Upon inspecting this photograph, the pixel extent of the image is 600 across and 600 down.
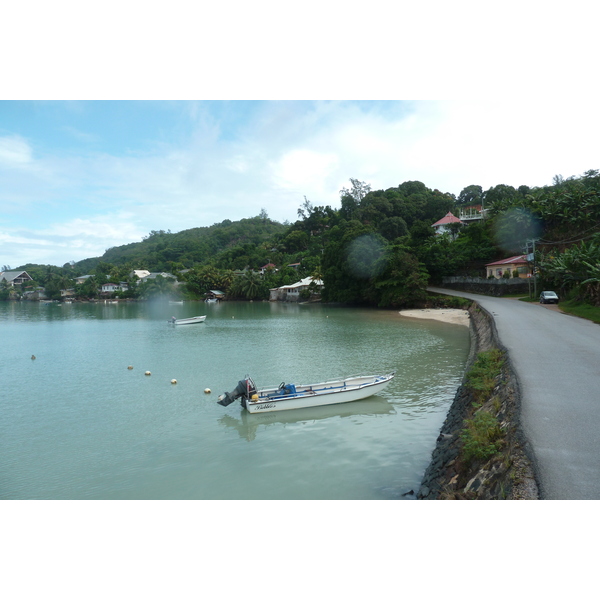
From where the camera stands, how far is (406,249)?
54469mm

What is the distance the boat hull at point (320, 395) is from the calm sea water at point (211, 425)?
0.31m

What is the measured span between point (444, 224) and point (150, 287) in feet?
199

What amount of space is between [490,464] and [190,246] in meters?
142

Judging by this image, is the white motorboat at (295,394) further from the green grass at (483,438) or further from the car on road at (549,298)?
the car on road at (549,298)

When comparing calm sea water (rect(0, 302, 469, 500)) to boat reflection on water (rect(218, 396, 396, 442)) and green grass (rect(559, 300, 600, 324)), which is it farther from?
green grass (rect(559, 300, 600, 324))

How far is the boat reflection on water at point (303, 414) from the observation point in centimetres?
1400

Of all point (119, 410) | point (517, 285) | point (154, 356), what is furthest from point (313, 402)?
point (517, 285)

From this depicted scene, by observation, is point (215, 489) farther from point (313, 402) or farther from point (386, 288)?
point (386, 288)

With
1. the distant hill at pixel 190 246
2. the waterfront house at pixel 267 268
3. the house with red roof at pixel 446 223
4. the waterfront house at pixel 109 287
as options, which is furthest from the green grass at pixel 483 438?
the distant hill at pixel 190 246

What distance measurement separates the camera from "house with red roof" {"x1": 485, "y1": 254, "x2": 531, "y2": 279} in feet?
157

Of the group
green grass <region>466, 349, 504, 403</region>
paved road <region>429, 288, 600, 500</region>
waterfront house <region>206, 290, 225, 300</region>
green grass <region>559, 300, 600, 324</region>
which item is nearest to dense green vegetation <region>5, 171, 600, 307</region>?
green grass <region>559, 300, 600, 324</region>

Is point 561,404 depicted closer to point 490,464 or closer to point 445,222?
point 490,464

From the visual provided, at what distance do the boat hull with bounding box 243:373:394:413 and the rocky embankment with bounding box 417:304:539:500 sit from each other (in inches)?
126

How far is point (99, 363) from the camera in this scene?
24.7 meters
